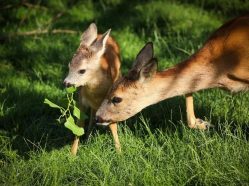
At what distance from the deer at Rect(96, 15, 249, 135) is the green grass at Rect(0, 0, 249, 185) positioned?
0.31 meters

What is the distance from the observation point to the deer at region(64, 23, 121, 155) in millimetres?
5609

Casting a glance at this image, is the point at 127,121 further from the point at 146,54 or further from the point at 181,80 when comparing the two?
the point at 146,54

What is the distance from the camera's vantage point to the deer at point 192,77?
5.25 meters

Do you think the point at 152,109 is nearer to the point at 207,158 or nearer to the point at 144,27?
the point at 207,158

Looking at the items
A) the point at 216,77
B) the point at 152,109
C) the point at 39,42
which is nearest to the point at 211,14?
the point at 39,42

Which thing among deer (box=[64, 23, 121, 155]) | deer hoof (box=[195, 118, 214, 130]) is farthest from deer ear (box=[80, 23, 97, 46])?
deer hoof (box=[195, 118, 214, 130])

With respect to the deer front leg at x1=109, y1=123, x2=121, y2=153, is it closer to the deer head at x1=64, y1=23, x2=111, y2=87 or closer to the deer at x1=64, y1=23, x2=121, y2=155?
the deer at x1=64, y1=23, x2=121, y2=155

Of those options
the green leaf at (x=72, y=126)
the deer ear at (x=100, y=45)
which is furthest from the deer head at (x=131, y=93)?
the deer ear at (x=100, y=45)

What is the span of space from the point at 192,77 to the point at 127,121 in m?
1.15

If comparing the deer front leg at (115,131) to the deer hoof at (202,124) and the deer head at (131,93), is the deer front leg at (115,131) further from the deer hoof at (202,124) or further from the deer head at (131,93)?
the deer hoof at (202,124)

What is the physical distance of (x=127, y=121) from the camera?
618cm

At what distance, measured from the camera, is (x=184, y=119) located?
619 cm

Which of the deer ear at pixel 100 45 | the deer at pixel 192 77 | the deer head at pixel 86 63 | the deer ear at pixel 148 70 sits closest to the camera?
the deer ear at pixel 148 70

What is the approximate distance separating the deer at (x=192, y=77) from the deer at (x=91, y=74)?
38 cm
